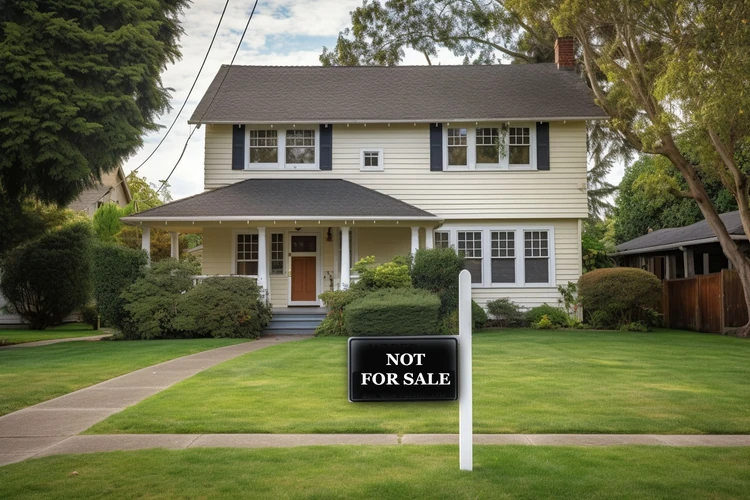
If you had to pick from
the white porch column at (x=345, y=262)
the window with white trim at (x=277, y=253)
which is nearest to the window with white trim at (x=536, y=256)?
the white porch column at (x=345, y=262)

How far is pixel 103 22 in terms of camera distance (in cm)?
2000

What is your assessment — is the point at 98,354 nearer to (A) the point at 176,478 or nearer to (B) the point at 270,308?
(B) the point at 270,308

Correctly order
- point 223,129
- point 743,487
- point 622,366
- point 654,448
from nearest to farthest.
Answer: point 743,487
point 654,448
point 622,366
point 223,129

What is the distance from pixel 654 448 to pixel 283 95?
20032 millimetres

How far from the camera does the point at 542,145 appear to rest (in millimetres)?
23656

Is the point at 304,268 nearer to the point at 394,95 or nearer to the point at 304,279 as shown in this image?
the point at 304,279

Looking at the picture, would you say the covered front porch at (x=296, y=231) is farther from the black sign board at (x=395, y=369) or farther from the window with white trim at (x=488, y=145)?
the black sign board at (x=395, y=369)

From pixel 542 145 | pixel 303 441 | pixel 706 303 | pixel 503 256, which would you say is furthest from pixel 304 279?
pixel 303 441

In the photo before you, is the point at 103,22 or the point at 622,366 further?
the point at 103,22

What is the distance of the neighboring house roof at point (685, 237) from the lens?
23.7 m

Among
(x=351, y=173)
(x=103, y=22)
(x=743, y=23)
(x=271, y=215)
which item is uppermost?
(x=103, y=22)

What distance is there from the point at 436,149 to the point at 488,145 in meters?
1.60

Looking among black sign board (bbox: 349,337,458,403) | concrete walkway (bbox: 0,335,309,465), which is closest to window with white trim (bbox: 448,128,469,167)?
concrete walkway (bbox: 0,335,309,465)

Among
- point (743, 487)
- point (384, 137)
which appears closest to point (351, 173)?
point (384, 137)
